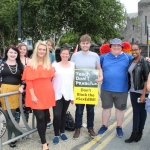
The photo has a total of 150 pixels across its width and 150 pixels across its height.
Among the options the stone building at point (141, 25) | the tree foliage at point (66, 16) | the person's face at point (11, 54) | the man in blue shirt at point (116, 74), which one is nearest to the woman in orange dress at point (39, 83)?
the person's face at point (11, 54)

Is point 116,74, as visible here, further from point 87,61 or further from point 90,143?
point 90,143

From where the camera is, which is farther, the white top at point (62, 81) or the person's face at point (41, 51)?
the white top at point (62, 81)

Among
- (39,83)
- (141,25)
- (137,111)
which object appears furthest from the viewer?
(141,25)

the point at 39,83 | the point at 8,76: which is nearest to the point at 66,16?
the point at 8,76

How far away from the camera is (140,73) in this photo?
14.4 feet

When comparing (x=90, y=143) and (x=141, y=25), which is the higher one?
(x=141, y=25)

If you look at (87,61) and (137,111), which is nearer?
(137,111)

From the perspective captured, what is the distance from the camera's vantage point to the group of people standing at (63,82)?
13.2 ft

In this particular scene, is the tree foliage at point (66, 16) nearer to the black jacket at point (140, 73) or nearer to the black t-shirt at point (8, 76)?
the black jacket at point (140, 73)

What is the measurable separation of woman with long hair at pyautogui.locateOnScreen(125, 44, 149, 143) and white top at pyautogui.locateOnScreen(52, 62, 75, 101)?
44.6 inches

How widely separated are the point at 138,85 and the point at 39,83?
1.75 meters

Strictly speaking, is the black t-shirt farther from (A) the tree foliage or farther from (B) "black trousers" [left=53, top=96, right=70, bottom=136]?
(A) the tree foliage

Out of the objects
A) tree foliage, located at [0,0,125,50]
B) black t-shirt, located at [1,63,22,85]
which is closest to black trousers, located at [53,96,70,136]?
black t-shirt, located at [1,63,22,85]

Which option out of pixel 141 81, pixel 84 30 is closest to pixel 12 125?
pixel 141 81
